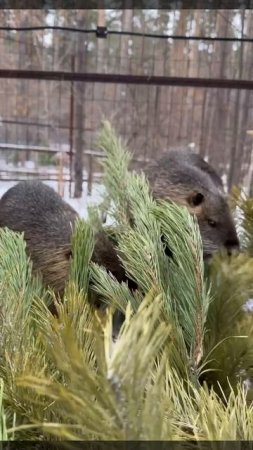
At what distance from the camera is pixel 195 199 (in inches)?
32.5

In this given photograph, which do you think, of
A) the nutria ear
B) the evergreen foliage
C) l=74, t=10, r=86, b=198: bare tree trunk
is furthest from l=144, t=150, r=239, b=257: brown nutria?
the evergreen foliage

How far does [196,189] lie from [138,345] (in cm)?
69

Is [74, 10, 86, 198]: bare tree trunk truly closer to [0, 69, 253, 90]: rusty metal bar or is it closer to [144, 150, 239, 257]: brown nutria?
[0, 69, 253, 90]: rusty metal bar

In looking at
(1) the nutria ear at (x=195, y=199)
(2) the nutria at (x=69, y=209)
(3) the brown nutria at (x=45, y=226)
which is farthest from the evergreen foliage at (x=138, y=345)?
(1) the nutria ear at (x=195, y=199)

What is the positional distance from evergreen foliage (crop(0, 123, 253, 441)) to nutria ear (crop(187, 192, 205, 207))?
1.17 feet

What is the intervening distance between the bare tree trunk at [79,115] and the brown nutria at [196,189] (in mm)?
124

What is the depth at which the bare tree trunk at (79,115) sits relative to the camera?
32.2 inches

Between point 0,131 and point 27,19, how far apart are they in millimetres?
208

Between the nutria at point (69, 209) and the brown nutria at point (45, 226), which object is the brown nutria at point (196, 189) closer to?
the nutria at point (69, 209)

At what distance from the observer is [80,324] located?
282 mm

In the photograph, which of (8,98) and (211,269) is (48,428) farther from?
(8,98)

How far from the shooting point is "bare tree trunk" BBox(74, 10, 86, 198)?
82cm

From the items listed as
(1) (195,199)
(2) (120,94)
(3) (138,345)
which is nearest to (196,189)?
(1) (195,199)

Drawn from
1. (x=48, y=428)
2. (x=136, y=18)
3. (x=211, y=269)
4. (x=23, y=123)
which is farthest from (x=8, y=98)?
(x=48, y=428)
